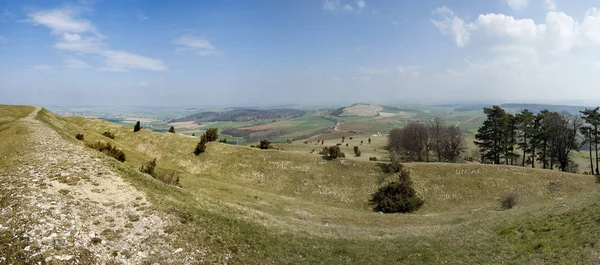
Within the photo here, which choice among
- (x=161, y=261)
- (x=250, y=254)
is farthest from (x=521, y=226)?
(x=161, y=261)

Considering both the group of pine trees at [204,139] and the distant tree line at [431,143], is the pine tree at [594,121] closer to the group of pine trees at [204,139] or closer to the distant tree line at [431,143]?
the distant tree line at [431,143]

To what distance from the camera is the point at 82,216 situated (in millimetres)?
14688

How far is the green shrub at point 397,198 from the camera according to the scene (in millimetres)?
38656

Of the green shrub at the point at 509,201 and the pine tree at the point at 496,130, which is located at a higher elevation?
the pine tree at the point at 496,130

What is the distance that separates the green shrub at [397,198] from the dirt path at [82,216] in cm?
3000

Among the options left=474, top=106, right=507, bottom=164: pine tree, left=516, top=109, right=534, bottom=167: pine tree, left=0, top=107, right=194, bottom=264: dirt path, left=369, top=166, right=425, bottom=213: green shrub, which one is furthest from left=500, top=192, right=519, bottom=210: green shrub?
left=0, top=107, right=194, bottom=264: dirt path

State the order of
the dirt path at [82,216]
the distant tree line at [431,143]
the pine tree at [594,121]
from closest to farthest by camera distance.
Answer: the dirt path at [82,216] → the pine tree at [594,121] → the distant tree line at [431,143]

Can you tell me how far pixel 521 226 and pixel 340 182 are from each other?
26.0m

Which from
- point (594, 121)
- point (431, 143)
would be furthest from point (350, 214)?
point (594, 121)

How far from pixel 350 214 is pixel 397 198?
9409 mm

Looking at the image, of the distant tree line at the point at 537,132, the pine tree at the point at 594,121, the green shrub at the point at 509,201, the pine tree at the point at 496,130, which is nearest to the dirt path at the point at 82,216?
the green shrub at the point at 509,201

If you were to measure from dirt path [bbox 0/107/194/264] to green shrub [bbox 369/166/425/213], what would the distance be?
29998 mm

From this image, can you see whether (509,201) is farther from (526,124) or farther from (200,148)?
(200,148)

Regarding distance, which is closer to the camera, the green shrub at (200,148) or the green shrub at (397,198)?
the green shrub at (397,198)
